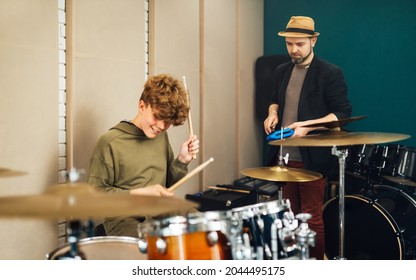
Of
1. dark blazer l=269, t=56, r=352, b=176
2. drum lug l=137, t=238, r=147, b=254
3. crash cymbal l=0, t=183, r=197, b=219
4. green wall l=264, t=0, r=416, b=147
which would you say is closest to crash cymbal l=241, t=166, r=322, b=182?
dark blazer l=269, t=56, r=352, b=176

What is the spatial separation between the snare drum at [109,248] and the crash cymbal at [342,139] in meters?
0.74

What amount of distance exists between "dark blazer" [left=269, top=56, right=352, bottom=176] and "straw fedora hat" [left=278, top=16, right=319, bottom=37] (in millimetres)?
136

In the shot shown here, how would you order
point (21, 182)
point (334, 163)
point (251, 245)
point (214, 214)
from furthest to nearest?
point (334, 163), point (21, 182), point (251, 245), point (214, 214)

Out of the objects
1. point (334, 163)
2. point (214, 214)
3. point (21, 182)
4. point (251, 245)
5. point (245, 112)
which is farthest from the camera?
point (245, 112)

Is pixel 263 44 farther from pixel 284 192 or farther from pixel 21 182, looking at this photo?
pixel 21 182

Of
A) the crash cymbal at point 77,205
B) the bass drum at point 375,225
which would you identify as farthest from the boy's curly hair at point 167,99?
the bass drum at point 375,225

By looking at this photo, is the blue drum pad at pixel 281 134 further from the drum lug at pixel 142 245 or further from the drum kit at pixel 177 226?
the drum lug at pixel 142 245

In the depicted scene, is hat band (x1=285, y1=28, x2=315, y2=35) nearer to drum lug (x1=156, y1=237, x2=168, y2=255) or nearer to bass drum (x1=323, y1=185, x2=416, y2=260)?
bass drum (x1=323, y1=185, x2=416, y2=260)

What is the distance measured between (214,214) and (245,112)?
42.8 inches

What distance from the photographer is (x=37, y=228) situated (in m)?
2.03

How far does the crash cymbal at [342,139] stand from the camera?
188 centimetres

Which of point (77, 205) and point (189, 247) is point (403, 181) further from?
point (77, 205)

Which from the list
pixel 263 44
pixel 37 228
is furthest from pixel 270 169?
pixel 37 228

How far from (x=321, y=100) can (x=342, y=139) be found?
36cm
